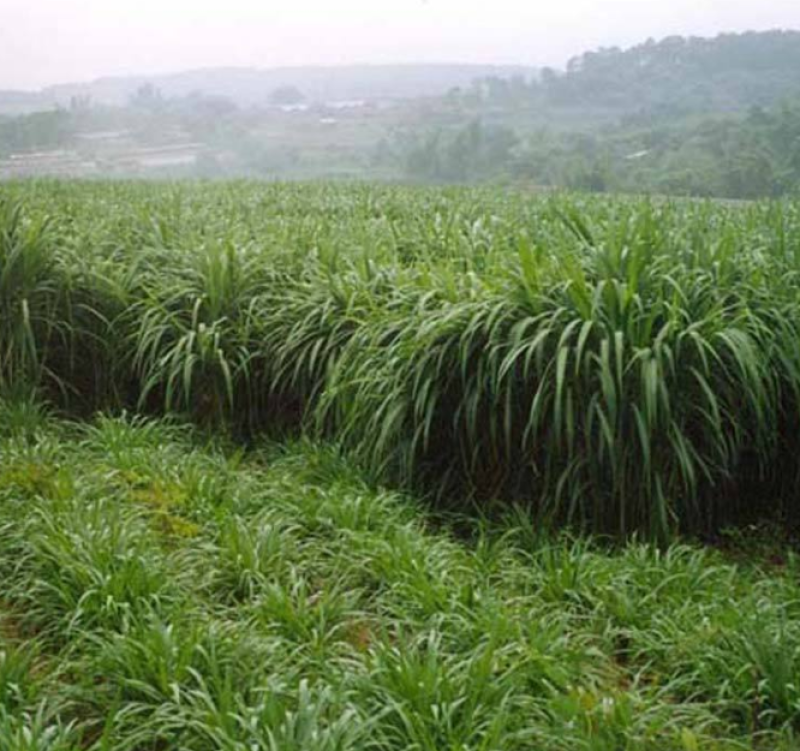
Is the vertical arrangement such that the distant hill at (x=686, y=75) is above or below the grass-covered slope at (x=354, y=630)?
above

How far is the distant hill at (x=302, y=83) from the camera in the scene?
24.5ft

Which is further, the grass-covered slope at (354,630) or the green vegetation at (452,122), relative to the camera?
the green vegetation at (452,122)

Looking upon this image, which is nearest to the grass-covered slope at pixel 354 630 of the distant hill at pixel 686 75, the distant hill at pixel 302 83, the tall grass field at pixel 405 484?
the tall grass field at pixel 405 484

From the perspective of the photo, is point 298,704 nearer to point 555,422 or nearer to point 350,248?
point 555,422

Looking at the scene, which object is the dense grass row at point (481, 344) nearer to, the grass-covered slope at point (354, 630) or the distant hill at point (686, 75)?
the grass-covered slope at point (354, 630)

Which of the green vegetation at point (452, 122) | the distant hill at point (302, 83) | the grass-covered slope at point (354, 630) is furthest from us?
the distant hill at point (302, 83)

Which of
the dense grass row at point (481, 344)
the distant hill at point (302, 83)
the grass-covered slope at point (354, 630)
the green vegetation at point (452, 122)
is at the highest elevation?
the distant hill at point (302, 83)

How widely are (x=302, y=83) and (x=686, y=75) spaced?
10.3 feet

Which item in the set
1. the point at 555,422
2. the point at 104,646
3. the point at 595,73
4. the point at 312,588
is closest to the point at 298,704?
the point at 104,646

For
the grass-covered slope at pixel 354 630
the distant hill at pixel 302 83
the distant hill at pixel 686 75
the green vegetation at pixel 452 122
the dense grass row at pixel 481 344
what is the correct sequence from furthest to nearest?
the distant hill at pixel 302 83, the distant hill at pixel 686 75, the green vegetation at pixel 452 122, the dense grass row at pixel 481 344, the grass-covered slope at pixel 354 630

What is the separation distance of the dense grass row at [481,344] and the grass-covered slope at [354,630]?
23cm

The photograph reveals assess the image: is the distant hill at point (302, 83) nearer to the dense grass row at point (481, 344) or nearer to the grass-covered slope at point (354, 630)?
the dense grass row at point (481, 344)

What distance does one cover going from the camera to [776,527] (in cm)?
263

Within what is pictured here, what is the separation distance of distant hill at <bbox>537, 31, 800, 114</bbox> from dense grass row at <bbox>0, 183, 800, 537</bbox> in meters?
2.30
